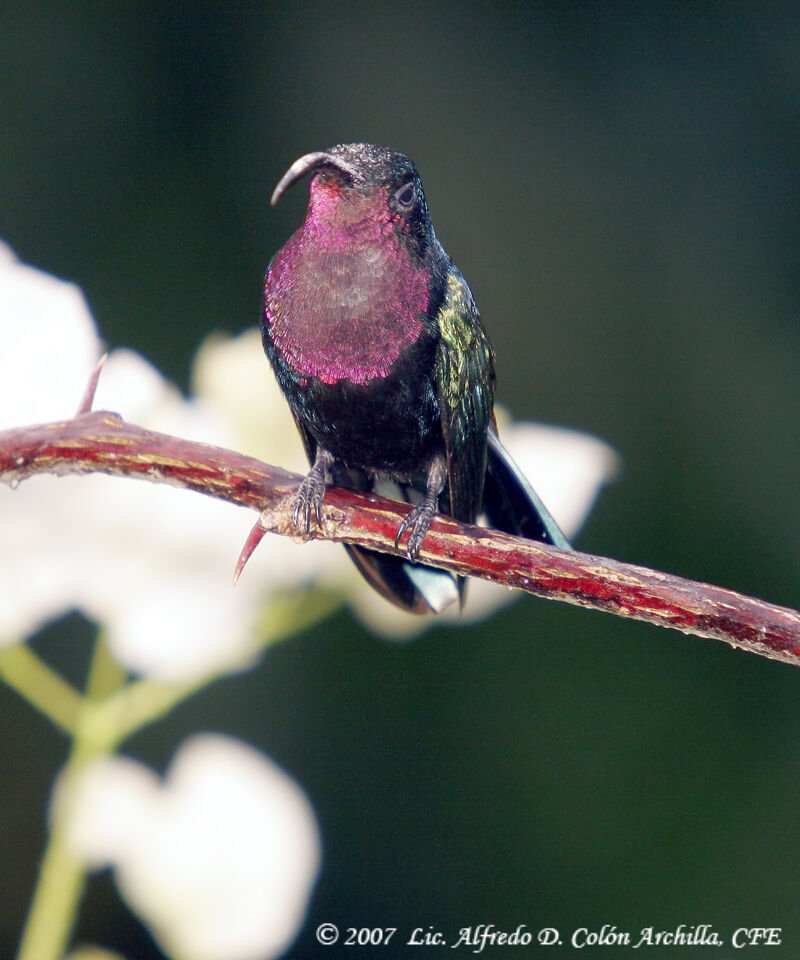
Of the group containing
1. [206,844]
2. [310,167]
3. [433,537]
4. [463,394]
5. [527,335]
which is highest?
[527,335]

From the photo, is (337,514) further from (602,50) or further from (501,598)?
(602,50)

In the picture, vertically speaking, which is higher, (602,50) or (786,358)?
(602,50)

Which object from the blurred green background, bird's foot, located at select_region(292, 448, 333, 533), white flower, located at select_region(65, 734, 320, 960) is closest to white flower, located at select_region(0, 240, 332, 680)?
the blurred green background

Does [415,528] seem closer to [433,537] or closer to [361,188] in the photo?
[433,537]

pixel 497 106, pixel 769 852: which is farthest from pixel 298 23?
pixel 769 852

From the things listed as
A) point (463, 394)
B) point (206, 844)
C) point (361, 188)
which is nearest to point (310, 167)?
point (361, 188)
